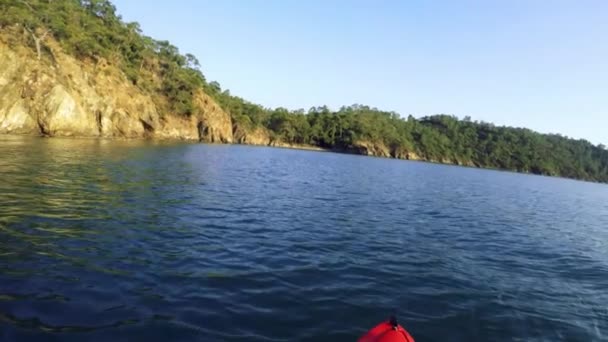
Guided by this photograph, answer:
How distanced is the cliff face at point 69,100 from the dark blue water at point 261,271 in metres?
44.3

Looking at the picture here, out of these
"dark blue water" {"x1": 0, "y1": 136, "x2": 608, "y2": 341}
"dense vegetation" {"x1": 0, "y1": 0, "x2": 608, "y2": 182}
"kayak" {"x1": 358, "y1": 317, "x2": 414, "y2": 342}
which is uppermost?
"dense vegetation" {"x1": 0, "y1": 0, "x2": 608, "y2": 182}

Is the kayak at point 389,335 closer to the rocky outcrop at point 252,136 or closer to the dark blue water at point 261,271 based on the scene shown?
the dark blue water at point 261,271

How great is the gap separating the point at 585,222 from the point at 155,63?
113828 millimetres

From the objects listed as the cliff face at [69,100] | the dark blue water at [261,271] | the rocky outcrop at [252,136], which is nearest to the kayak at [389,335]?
the dark blue water at [261,271]

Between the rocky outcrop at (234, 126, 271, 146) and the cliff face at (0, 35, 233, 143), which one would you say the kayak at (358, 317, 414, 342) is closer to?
the cliff face at (0, 35, 233, 143)

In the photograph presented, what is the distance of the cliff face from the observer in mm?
54625

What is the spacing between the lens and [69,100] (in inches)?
2409

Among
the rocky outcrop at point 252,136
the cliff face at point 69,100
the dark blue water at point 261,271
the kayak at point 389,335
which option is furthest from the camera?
the rocky outcrop at point 252,136

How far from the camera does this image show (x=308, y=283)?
9695 mm

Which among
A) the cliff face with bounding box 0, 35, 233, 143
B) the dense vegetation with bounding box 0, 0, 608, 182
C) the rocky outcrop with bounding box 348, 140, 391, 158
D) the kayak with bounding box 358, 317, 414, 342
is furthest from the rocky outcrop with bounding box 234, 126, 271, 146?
the kayak with bounding box 358, 317, 414, 342

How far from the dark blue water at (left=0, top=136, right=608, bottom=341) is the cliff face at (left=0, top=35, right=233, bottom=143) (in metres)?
44.3

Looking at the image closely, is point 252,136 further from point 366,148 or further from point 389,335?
point 389,335

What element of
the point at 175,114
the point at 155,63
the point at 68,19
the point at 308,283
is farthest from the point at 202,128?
the point at 308,283

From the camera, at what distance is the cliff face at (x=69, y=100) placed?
2151 inches
